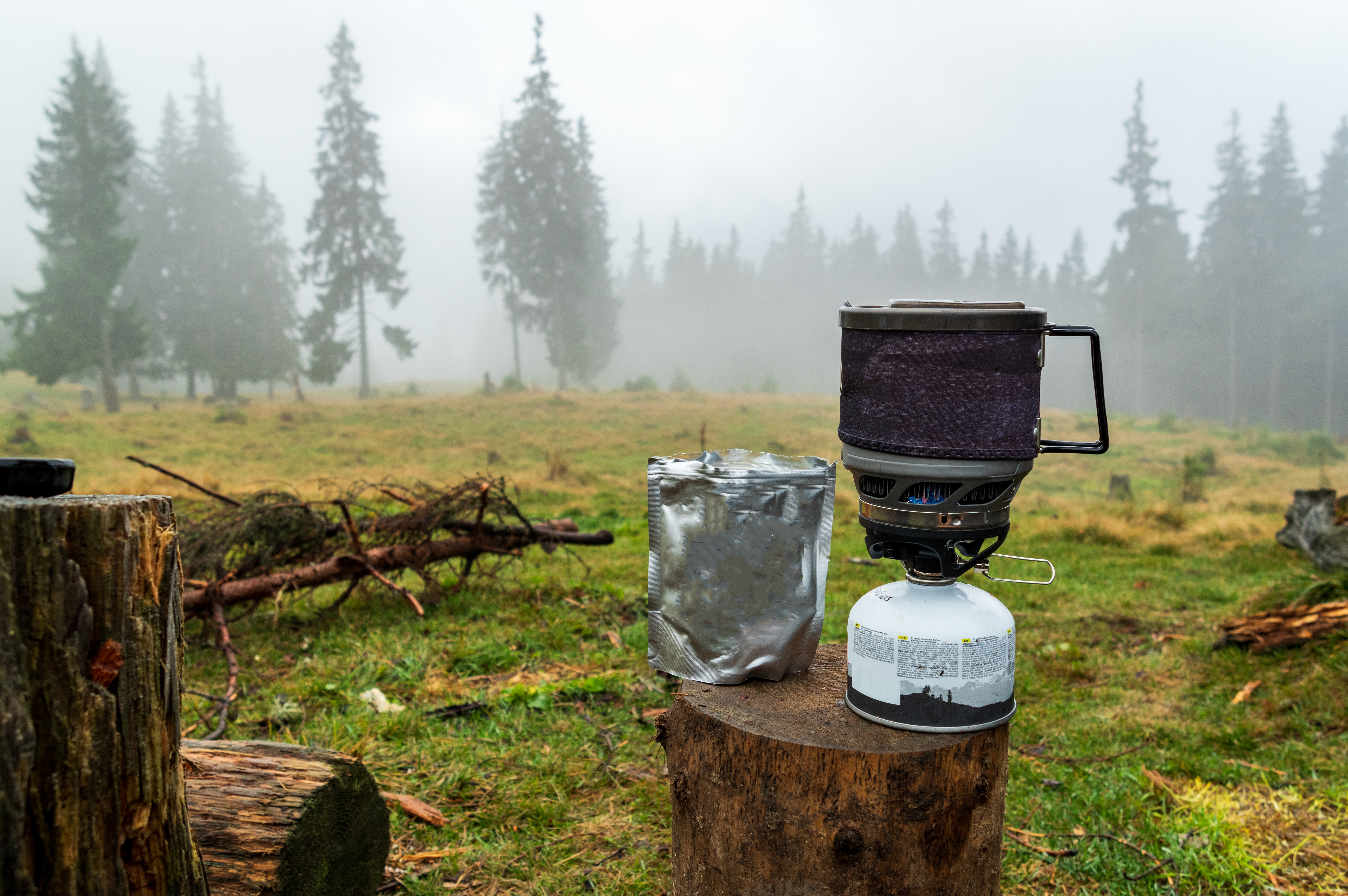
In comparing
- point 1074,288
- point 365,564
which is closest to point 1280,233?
point 1074,288

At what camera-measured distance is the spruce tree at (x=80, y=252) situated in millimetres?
25172

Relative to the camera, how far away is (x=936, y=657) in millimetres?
2029

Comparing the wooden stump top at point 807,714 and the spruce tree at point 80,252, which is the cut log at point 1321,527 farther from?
the spruce tree at point 80,252

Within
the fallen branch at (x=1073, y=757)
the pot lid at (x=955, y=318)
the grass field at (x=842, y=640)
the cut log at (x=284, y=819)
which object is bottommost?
the fallen branch at (x=1073, y=757)

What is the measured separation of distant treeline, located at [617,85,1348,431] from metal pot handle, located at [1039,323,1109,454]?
37497mm

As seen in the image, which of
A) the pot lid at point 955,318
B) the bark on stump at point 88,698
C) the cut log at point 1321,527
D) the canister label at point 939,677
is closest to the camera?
the bark on stump at point 88,698

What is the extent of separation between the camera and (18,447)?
1714 centimetres

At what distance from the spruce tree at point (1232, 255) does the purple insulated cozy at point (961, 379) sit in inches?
1876

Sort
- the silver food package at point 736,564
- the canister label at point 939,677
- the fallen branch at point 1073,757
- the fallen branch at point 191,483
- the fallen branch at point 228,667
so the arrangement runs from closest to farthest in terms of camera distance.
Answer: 1. the canister label at point 939,677
2. the silver food package at point 736,564
3. the fallen branch at point 228,667
4. the fallen branch at point 1073,757
5. the fallen branch at point 191,483

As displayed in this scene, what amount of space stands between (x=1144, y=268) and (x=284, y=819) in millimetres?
51142

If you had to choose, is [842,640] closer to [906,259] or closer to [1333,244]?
[1333,244]

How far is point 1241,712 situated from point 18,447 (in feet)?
71.0

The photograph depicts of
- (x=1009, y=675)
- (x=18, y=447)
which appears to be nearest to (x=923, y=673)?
(x=1009, y=675)

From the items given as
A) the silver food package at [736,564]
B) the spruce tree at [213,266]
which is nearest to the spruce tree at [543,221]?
the spruce tree at [213,266]
